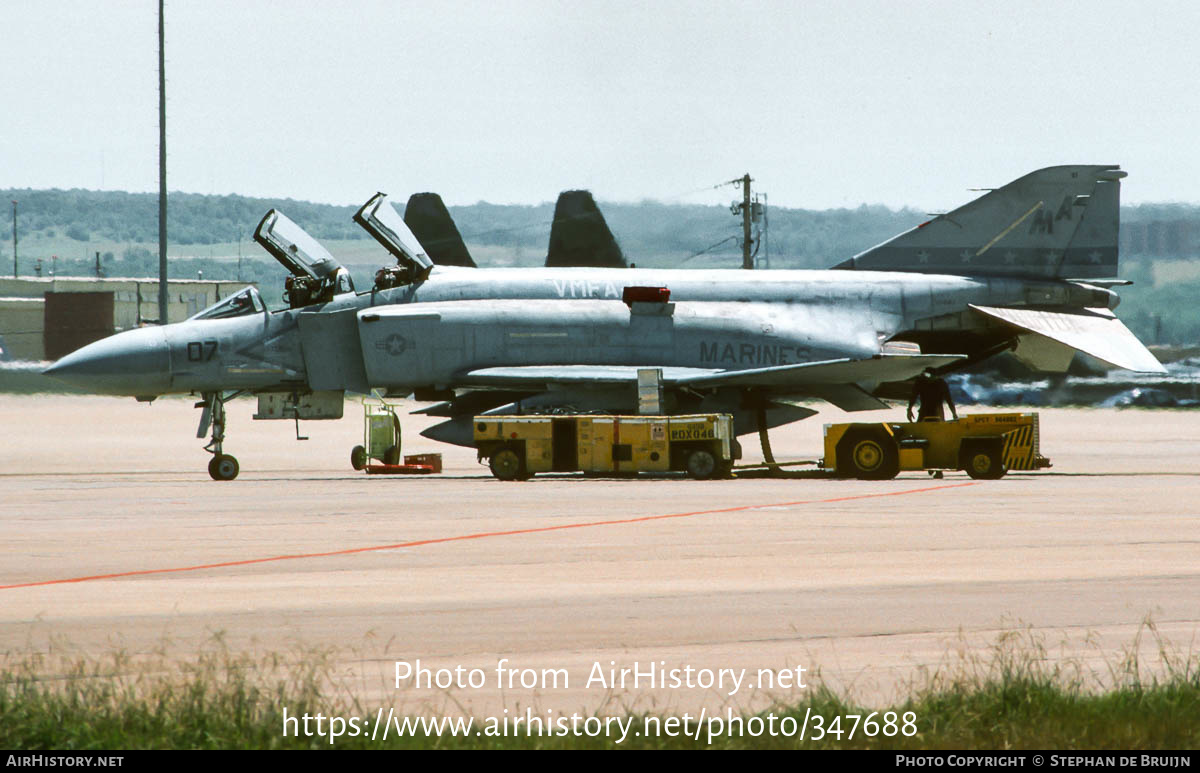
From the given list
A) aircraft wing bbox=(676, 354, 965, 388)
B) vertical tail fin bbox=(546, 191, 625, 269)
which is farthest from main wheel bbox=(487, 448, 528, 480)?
vertical tail fin bbox=(546, 191, 625, 269)

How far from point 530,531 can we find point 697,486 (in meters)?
6.47

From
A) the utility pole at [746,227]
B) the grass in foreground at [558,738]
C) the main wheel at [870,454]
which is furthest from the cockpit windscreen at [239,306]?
the utility pole at [746,227]

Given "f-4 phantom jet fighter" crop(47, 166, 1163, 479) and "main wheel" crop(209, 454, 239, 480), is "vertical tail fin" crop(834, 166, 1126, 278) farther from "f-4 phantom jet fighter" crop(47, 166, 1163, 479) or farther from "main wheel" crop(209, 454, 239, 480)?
"main wheel" crop(209, 454, 239, 480)

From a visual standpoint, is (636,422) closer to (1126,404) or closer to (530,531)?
(530,531)

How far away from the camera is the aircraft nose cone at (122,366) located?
72.7 ft

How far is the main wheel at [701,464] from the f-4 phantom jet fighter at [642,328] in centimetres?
189

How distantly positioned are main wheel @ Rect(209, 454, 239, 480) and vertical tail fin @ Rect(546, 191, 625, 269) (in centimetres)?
1023

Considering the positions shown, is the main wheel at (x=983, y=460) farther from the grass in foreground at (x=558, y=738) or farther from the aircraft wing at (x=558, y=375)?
the grass in foreground at (x=558, y=738)

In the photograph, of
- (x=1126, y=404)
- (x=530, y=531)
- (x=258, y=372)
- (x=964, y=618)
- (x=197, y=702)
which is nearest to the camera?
(x=197, y=702)

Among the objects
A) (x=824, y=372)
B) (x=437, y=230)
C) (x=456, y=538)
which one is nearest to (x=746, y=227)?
(x=437, y=230)

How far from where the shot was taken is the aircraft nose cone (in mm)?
22156

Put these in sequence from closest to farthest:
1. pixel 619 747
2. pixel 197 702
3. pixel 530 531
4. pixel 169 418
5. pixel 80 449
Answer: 1. pixel 619 747
2. pixel 197 702
3. pixel 530 531
4. pixel 80 449
5. pixel 169 418
